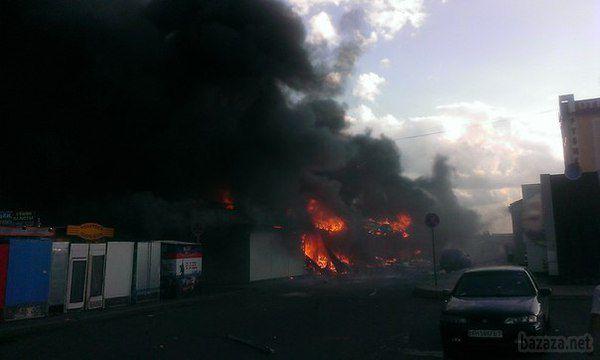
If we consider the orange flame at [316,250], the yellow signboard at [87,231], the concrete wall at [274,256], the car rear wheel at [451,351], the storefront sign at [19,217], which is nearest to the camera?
the car rear wheel at [451,351]

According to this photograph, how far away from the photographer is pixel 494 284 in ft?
26.0

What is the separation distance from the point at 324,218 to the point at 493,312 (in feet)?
90.0

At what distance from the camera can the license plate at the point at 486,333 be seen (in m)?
6.59

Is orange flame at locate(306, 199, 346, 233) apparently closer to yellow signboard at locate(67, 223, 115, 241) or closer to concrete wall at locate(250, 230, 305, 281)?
concrete wall at locate(250, 230, 305, 281)

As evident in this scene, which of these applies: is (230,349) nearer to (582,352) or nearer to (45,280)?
(582,352)

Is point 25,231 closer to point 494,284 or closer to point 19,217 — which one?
point 19,217

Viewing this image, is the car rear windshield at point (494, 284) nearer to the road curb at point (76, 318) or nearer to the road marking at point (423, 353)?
the road marking at point (423, 353)

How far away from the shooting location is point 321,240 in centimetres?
3325

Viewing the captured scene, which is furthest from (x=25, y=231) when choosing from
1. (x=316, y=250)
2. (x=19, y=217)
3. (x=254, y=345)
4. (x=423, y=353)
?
Result: (x=316, y=250)

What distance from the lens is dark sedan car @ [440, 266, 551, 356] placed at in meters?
6.59

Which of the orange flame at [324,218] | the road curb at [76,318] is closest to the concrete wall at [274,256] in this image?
the orange flame at [324,218]

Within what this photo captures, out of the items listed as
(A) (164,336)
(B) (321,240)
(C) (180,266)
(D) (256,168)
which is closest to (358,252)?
(B) (321,240)

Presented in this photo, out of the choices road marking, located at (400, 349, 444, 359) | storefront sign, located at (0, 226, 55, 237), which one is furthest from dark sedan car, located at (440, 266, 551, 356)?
storefront sign, located at (0, 226, 55, 237)

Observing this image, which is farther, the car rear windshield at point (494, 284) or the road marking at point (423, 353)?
the car rear windshield at point (494, 284)
